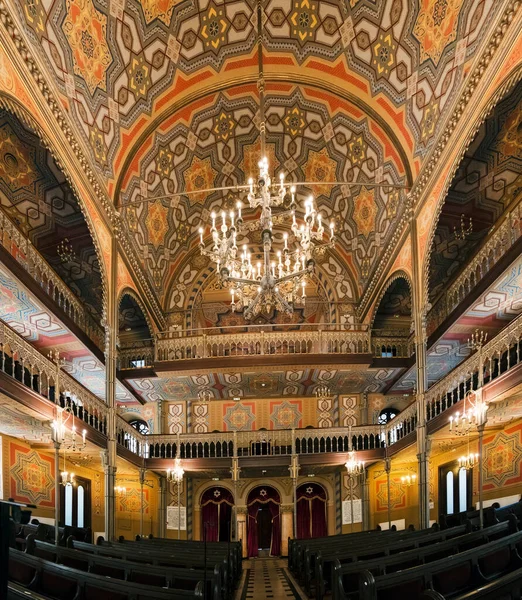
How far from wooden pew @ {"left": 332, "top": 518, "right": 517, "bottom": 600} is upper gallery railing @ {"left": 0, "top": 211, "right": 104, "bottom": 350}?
9585mm

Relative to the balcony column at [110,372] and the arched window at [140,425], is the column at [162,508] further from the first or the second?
the balcony column at [110,372]

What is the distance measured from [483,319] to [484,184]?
4034 millimetres

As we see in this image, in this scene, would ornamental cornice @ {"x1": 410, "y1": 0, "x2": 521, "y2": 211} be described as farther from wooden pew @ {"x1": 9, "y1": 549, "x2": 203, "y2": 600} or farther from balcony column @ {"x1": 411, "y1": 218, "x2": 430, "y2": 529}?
wooden pew @ {"x1": 9, "y1": 549, "x2": 203, "y2": 600}

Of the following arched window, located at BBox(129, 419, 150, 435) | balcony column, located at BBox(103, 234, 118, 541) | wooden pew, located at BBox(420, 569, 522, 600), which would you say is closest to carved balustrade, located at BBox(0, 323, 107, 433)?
balcony column, located at BBox(103, 234, 118, 541)

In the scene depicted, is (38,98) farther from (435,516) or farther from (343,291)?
(435,516)

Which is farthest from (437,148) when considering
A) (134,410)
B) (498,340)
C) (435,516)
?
(134,410)

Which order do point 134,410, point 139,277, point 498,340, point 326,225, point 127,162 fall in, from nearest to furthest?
point 498,340 → point 127,162 → point 139,277 → point 326,225 → point 134,410

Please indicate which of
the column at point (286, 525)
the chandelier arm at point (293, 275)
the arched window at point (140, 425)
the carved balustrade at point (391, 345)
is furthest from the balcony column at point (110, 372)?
the column at point (286, 525)

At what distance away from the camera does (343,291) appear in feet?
81.1

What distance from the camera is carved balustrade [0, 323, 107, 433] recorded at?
11.8m

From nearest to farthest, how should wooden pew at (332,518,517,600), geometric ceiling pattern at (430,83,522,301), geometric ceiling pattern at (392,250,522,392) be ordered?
1. wooden pew at (332,518,517,600)
2. geometric ceiling pattern at (430,83,522,301)
3. geometric ceiling pattern at (392,250,522,392)

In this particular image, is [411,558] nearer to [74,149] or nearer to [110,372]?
[110,372]

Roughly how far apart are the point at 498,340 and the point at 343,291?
1232 centimetres

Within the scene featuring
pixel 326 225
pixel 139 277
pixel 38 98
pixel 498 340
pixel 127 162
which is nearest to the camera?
pixel 38 98
